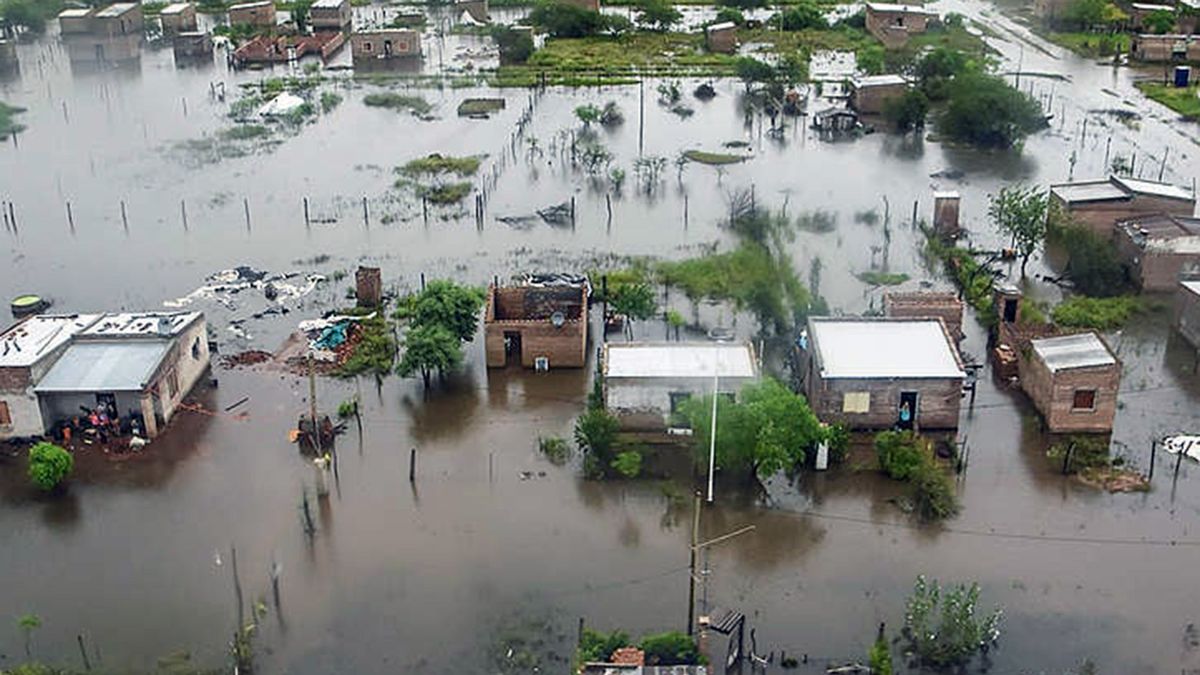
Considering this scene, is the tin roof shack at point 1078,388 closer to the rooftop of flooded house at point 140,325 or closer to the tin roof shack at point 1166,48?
the rooftop of flooded house at point 140,325

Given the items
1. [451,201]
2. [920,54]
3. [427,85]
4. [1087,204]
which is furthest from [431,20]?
[1087,204]

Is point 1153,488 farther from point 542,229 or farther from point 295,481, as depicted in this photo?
point 542,229

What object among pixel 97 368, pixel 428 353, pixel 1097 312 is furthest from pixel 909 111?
pixel 97 368

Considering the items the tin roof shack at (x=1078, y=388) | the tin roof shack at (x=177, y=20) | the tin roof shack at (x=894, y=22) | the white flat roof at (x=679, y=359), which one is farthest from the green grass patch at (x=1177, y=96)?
the tin roof shack at (x=177, y=20)

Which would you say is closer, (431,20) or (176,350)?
(176,350)

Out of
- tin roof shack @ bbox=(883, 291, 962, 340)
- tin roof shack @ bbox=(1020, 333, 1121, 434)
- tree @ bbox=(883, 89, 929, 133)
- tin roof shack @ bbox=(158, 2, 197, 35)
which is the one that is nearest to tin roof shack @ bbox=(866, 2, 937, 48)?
tree @ bbox=(883, 89, 929, 133)
